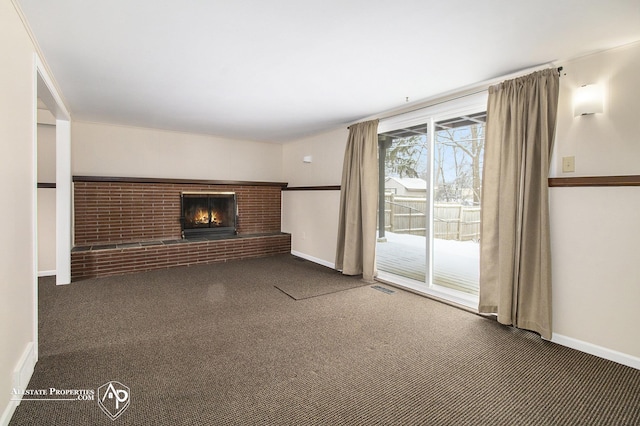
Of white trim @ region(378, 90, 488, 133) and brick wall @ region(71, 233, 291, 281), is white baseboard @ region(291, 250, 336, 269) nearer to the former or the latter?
brick wall @ region(71, 233, 291, 281)

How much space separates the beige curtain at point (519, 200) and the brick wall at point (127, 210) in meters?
4.31

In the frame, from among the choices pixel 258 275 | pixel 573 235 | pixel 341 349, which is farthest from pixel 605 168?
pixel 258 275

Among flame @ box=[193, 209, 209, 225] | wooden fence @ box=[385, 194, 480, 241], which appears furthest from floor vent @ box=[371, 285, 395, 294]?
flame @ box=[193, 209, 209, 225]

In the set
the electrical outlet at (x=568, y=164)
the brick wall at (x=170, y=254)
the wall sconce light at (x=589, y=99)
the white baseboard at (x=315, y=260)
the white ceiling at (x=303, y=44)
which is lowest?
the white baseboard at (x=315, y=260)

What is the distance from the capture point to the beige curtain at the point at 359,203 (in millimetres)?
4012

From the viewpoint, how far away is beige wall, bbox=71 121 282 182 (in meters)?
4.64

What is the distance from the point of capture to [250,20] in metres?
1.94

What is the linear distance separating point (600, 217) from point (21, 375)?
12.7ft

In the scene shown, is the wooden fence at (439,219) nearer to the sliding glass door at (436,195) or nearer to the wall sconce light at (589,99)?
the sliding glass door at (436,195)

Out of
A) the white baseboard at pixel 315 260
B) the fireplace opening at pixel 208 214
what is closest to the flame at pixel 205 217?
the fireplace opening at pixel 208 214

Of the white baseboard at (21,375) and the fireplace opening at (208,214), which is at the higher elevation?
the fireplace opening at (208,214)

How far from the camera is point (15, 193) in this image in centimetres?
172

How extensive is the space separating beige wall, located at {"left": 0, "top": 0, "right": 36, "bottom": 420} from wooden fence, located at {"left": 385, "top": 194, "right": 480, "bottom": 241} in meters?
3.49

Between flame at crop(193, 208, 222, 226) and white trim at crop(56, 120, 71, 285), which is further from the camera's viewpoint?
flame at crop(193, 208, 222, 226)
